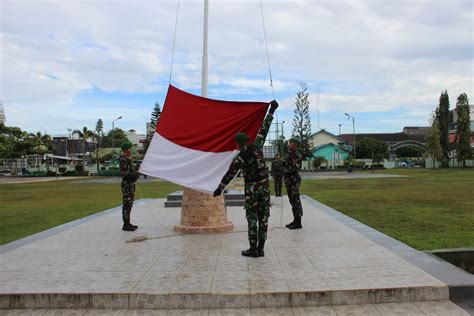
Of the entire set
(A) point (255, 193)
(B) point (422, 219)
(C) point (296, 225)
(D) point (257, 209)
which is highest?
(A) point (255, 193)

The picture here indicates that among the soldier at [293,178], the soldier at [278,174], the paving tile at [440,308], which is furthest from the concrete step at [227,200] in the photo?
the paving tile at [440,308]

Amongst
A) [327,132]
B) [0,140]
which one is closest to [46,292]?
[0,140]

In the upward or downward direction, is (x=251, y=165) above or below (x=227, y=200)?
above

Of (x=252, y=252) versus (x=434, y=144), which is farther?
(x=434, y=144)

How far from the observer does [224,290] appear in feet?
15.6

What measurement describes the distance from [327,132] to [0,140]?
63.9 m

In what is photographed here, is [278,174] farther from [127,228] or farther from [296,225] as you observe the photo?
[127,228]

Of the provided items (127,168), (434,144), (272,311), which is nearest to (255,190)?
(272,311)

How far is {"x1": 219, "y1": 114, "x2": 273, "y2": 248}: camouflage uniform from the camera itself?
636 cm

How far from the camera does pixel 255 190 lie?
6.39 metres

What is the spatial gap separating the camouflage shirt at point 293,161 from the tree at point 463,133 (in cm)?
5855

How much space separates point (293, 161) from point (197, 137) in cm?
221

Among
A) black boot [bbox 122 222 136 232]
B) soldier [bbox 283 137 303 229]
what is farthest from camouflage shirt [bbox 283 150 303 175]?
black boot [bbox 122 222 136 232]

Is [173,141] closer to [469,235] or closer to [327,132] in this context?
→ [469,235]
